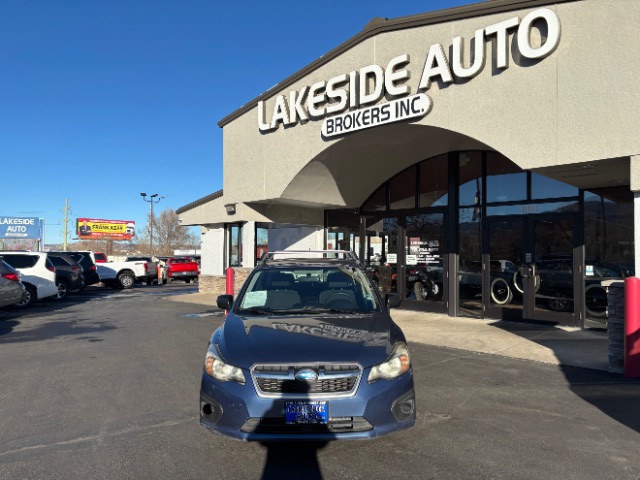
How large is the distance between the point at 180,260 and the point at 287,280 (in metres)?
25.1

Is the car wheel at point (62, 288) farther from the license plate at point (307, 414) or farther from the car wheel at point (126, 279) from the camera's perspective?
the license plate at point (307, 414)

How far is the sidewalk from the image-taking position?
7.33 meters

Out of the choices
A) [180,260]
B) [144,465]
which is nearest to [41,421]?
[144,465]

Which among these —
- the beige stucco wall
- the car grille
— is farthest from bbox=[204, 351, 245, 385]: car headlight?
the beige stucco wall

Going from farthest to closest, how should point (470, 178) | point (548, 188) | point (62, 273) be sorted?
point (62, 273)
point (470, 178)
point (548, 188)

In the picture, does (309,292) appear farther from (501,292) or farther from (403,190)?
(403,190)

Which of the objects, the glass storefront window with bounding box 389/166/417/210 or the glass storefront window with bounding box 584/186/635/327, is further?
the glass storefront window with bounding box 389/166/417/210

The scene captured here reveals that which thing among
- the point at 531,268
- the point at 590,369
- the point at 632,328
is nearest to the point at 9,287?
the point at 531,268

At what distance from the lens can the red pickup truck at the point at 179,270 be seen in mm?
28250

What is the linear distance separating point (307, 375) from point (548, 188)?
8.80 metres

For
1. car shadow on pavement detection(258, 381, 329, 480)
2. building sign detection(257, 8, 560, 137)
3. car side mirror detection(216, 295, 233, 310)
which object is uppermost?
building sign detection(257, 8, 560, 137)

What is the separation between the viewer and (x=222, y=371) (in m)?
3.71

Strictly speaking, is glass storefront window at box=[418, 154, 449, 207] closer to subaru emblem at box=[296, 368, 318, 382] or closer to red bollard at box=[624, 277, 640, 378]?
red bollard at box=[624, 277, 640, 378]

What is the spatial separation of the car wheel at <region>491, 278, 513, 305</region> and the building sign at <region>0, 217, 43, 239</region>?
50702 millimetres
